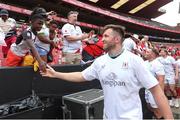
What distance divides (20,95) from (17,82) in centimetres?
16

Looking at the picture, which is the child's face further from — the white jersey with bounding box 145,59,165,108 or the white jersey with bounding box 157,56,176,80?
the white jersey with bounding box 157,56,176,80

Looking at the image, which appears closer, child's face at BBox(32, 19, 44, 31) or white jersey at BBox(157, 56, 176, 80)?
child's face at BBox(32, 19, 44, 31)

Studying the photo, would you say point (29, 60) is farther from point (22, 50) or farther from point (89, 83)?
point (89, 83)

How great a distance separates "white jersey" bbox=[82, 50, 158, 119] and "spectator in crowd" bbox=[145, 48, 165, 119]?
2211mm

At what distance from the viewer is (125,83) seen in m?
2.85

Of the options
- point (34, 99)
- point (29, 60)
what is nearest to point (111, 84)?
point (34, 99)

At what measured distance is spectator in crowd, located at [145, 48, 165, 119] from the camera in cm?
516

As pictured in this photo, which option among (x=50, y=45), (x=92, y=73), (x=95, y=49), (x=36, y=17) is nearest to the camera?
(x=92, y=73)

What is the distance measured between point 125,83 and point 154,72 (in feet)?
8.20

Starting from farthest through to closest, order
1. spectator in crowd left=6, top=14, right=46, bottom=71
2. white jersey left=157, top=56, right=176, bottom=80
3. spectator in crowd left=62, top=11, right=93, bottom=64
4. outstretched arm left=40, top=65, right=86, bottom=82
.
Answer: white jersey left=157, top=56, right=176, bottom=80
spectator in crowd left=62, top=11, right=93, bottom=64
spectator in crowd left=6, top=14, right=46, bottom=71
outstretched arm left=40, top=65, right=86, bottom=82

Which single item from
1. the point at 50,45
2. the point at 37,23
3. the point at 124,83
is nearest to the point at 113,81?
the point at 124,83

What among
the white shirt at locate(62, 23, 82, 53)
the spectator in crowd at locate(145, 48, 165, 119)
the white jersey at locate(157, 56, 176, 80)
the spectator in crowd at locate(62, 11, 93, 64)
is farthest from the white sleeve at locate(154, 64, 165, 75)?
the white jersey at locate(157, 56, 176, 80)

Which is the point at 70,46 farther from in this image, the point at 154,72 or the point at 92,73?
the point at 92,73

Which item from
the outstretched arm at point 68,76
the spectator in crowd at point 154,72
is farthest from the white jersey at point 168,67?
the outstretched arm at point 68,76
